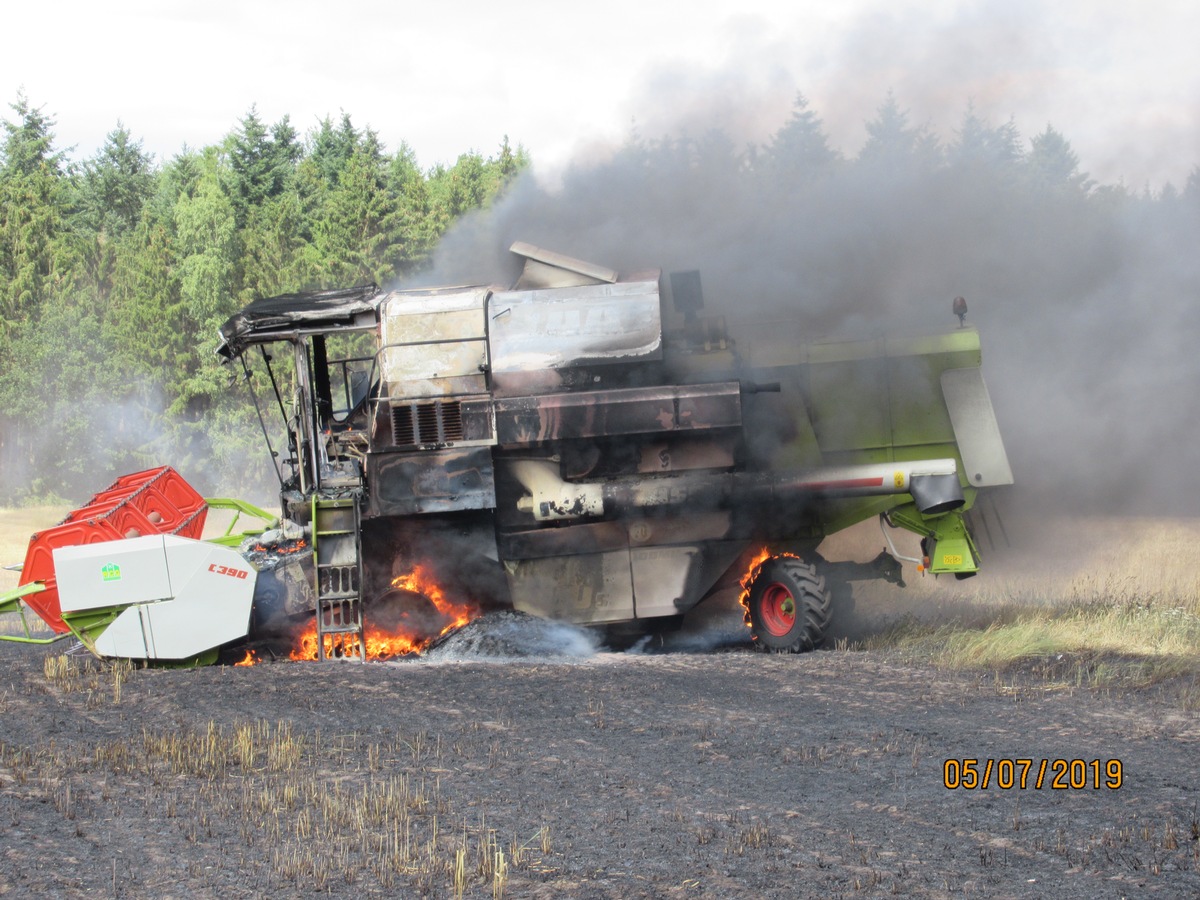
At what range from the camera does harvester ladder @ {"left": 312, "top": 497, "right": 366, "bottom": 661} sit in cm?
1001

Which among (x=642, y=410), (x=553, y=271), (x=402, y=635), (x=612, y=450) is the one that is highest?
(x=553, y=271)

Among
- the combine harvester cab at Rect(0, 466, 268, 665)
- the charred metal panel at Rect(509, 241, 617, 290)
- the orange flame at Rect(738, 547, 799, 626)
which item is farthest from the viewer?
the orange flame at Rect(738, 547, 799, 626)

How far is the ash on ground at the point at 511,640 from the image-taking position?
1016 centimetres

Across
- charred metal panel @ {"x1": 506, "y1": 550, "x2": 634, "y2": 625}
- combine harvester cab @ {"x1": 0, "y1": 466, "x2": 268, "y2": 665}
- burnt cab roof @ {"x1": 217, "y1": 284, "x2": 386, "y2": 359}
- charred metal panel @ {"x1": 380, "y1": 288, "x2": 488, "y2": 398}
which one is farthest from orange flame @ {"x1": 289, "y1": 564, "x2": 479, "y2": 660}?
burnt cab roof @ {"x1": 217, "y1": 284, "x2": 386, "y2": 359}

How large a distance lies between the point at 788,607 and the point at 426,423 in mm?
3607

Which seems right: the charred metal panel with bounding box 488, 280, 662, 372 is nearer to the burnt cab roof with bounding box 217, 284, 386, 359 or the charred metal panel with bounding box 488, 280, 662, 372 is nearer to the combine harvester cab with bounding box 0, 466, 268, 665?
the burnt cab roof with bounding box 217, 284, 386, 359

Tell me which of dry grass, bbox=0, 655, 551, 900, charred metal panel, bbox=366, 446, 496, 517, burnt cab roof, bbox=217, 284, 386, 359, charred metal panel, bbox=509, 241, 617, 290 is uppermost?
charred metal panel, bbox=509, 241, 617, 290

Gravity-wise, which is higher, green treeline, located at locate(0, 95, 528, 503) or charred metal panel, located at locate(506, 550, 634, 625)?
green treeline, located at locate(0, 95, 528, 503)

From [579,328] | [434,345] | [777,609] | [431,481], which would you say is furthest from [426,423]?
[777,609]

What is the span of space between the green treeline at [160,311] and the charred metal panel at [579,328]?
24809mm

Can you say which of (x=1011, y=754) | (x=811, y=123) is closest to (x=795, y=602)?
(x=1011, y=754)
